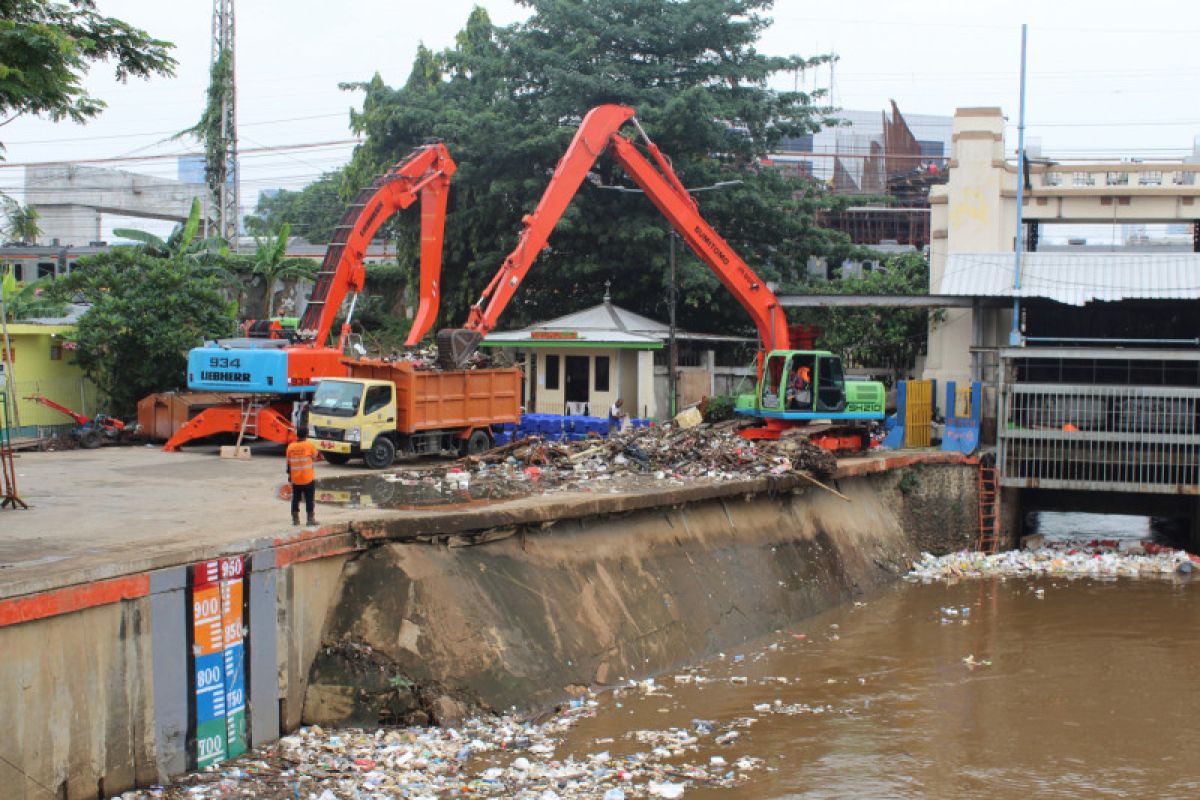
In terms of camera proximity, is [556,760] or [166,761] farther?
[556,760]

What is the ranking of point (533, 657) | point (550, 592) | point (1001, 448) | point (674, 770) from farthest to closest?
point (1001, 448)
point (550, 592)
point (533, 657)
point (674, 770)

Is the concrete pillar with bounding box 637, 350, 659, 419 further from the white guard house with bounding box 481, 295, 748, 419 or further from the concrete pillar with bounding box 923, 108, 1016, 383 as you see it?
the concrete pillar with bounding box 923, 108, 1016, 383

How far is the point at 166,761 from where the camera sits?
431 inches

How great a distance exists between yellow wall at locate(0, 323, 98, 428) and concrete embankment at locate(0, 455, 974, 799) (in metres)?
13.6

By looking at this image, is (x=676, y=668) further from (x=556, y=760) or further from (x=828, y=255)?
(x=828, y=255)

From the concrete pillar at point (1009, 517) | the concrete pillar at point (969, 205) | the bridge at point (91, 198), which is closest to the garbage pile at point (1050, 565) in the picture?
the concrete pillar at point (1009, 517)

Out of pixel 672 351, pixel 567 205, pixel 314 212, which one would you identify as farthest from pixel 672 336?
pixel 314 212

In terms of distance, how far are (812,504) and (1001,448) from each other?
18.7 ft

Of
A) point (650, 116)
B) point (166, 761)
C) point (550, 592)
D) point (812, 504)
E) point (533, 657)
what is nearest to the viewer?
point (166, 761)

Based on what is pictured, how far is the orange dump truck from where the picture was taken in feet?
68.3

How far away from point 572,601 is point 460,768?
3.90m

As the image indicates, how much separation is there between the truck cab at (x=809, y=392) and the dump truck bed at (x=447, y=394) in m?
4.86

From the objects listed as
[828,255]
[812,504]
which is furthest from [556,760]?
[828,255]

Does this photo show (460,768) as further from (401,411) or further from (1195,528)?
(1195,528)
